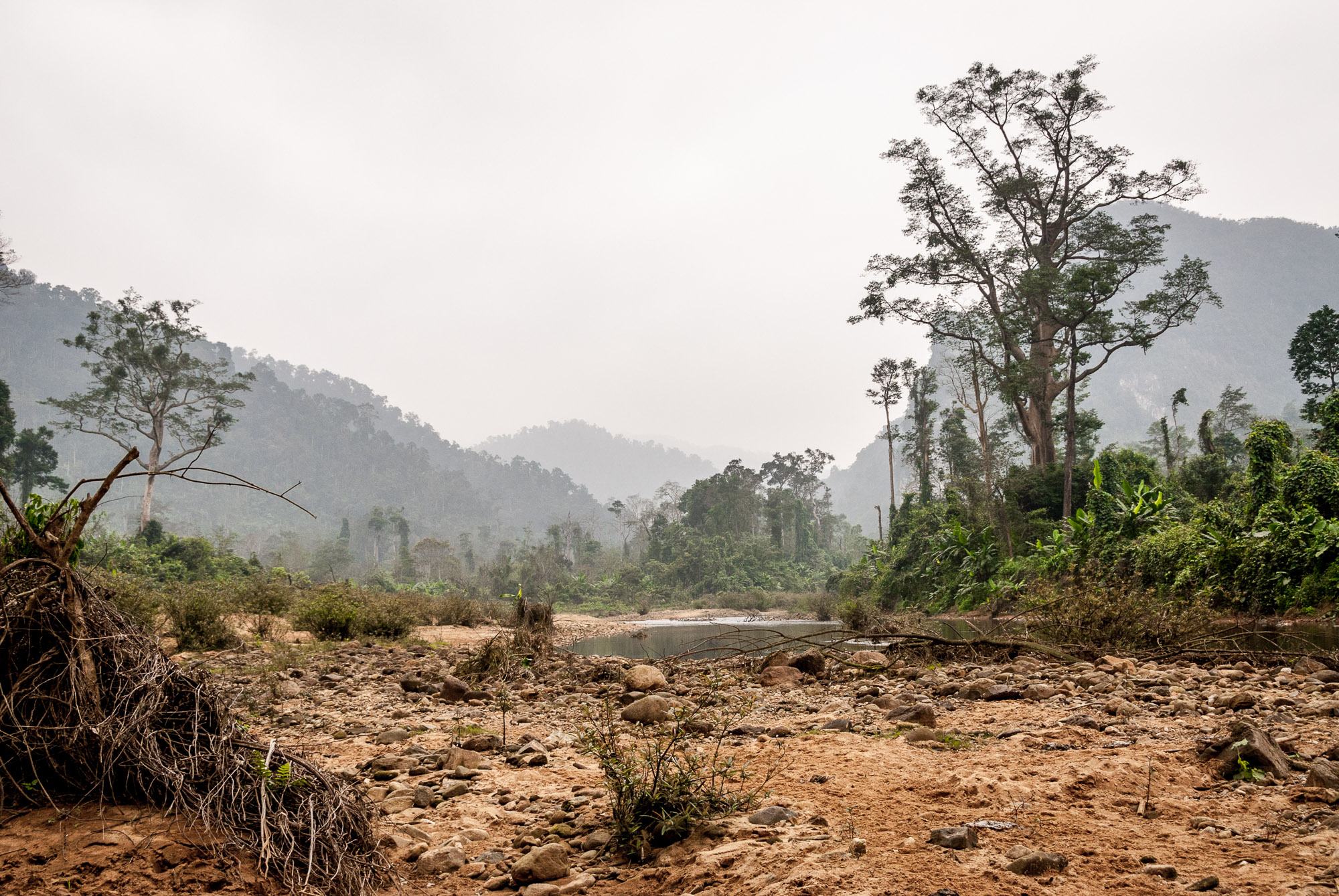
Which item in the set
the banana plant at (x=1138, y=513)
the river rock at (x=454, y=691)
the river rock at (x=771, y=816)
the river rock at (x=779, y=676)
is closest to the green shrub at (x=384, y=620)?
the river rock at (x=454, y=691)

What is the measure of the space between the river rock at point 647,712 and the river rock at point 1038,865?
11.5ft

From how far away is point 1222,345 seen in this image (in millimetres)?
142500

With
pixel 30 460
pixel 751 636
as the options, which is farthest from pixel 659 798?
pixel 30 460

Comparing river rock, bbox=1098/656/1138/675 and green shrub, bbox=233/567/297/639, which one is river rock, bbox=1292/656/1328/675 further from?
green shrub, bbox=233/567/297/639

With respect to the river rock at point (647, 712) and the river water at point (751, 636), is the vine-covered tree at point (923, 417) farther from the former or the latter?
the river rock at point (647, 712)

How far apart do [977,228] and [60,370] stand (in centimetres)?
12226

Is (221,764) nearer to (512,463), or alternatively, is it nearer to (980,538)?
(980,538)

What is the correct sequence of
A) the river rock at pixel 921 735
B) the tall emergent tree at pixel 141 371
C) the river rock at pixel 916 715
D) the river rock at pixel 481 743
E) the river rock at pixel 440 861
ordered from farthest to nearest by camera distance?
the tall emergent tree at pixel 141 371 < the river rock at pixel 481 743 < the river rock at pixel 916 715 < the river rock at pixel 921 735 < the river rock at pixel 440 861

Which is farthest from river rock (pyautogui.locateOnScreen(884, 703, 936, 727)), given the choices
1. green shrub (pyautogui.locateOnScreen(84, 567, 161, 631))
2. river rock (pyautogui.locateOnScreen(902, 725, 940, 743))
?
green shrub (pyautogui.locateOnScreen(84, 567, 161, 631))

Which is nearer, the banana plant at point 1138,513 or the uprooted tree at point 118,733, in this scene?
the uprooted tree at point 118,733

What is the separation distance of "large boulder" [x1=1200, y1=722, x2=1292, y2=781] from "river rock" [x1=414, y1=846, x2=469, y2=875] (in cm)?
334

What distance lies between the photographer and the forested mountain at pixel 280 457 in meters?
85.1

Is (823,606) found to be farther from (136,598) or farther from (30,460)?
(30,460)

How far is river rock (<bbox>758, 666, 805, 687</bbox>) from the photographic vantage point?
283 inches
